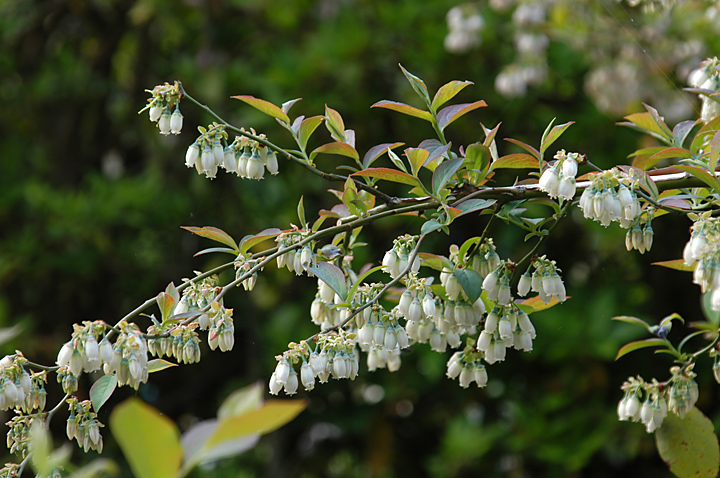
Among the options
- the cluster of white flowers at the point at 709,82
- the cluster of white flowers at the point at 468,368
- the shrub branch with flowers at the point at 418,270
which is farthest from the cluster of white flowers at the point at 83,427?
the cluster of white flowers at the point at 709,82

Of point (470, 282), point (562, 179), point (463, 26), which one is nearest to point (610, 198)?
point (562, 179)

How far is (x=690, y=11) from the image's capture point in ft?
7.52

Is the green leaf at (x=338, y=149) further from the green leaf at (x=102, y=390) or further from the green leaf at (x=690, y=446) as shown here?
the green leaf at (x=690, y=446)

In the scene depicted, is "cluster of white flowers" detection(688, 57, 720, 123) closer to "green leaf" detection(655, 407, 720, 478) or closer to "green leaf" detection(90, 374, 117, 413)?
"green leaf" detection(655, 407, 720, 478)

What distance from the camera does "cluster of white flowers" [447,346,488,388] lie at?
0.82 metres

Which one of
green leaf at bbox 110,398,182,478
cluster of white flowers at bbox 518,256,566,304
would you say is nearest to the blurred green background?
cluster of white flowers at bbox 518,256,566,304

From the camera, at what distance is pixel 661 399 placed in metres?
0.79

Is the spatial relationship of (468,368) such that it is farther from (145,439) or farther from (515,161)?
(145,439)

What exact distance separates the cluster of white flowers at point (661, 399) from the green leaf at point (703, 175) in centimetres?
24

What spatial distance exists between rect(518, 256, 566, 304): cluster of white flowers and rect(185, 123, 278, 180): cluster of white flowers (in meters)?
0.30

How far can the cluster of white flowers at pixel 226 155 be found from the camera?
2.40 feet

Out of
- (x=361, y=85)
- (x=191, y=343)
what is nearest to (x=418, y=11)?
(x=361, y=85)

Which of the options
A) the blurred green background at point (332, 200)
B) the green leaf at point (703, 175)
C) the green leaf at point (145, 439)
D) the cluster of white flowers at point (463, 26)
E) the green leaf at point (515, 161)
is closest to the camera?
the green leaf at point (145, 439)

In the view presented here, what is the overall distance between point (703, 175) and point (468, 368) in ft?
1.16
